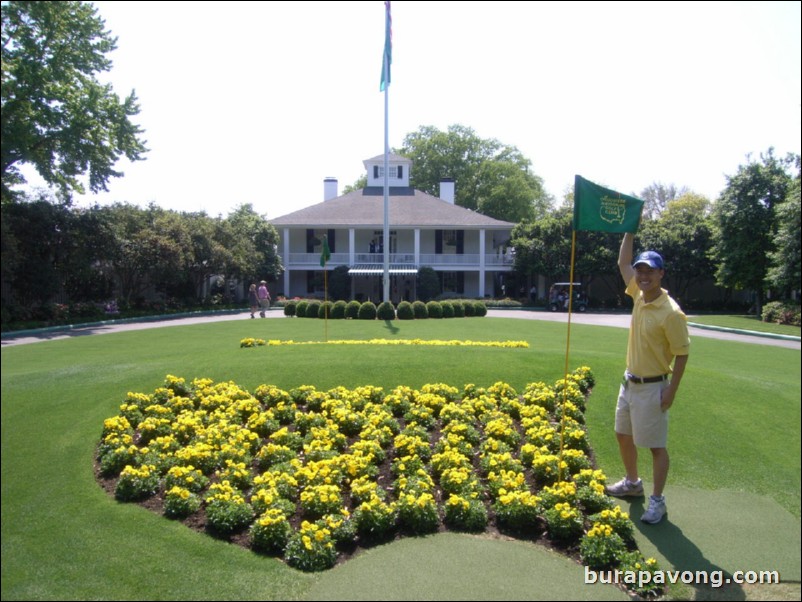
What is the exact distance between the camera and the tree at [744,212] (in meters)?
24.4

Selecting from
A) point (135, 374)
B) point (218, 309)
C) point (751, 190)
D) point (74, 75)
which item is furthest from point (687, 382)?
point (218, 309)

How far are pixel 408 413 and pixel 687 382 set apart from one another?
3.00 metres

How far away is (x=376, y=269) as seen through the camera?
38594mm

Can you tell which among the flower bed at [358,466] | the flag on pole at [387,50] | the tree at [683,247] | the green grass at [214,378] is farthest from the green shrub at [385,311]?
the tree at [683,247]

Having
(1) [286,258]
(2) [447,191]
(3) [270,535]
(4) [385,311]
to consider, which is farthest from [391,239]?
(3) [270,535]

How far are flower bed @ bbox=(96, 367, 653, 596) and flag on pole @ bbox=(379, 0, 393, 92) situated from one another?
17895 millimetres

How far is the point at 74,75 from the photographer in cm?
1128

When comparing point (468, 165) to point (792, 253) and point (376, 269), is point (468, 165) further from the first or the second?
point (792, 253)

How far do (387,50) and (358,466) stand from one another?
20.1m

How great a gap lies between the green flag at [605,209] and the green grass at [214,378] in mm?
1248

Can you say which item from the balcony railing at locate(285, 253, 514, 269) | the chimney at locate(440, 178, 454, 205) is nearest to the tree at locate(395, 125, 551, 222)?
the chimney at locate(440, 178, 454, 205)

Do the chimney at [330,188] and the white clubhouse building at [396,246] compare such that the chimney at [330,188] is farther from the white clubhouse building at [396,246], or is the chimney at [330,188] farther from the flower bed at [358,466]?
the flower bed at [358,466]

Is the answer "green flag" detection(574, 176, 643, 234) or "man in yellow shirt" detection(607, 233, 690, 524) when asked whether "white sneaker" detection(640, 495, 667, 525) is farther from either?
"green flag" detection(574, 176, 643, 234)

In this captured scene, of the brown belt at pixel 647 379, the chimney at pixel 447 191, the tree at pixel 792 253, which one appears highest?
the chimney at pixel 447 191
